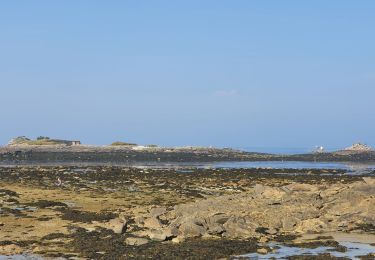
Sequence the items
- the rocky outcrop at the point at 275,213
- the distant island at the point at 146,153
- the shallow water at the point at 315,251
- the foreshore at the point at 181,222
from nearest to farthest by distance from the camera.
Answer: the shallow water at the point at 315,251
the foreshore at the point at 181,222
the rocky outcrop at the point at 275,213
the distant island at the point at 146,153

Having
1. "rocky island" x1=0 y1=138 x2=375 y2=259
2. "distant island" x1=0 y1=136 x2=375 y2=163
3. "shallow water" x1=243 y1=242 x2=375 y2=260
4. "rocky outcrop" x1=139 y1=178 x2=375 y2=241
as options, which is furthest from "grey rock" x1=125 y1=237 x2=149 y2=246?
"distant island" x1=0 y1=136 x2=375 y2=163

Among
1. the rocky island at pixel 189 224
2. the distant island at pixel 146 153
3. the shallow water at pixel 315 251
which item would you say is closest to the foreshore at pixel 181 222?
the rocky island at pixel 189 224

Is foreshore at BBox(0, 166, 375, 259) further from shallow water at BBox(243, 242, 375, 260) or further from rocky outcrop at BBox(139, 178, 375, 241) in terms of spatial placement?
shallow water at BBox(243, 242, 375, 260)

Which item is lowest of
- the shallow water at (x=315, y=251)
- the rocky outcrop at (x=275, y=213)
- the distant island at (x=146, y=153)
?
the shallow water at (x=315, y=251)

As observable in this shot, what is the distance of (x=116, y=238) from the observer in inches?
693

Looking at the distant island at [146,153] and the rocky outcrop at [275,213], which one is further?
the distant island at [146,153]

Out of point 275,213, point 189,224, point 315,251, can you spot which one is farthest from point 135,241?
point 275,213

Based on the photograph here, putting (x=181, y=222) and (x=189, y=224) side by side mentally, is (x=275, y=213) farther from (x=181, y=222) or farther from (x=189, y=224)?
(x=189, y=224)

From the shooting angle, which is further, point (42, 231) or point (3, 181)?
point (3, 181)

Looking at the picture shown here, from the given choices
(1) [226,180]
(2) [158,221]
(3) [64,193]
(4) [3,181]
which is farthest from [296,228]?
(4) [3,181]

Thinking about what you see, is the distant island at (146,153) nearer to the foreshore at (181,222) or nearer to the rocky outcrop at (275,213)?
the foreshore at (181,222)

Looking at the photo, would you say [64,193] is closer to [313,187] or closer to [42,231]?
[42,231]

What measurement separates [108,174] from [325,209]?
99.6 ft

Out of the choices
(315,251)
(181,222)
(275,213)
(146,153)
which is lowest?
(315,251)
